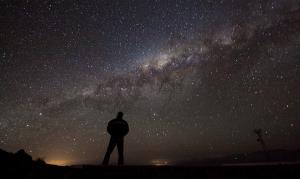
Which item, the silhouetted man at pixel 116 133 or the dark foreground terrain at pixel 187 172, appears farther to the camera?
the silhouetted man at pixel 116 133

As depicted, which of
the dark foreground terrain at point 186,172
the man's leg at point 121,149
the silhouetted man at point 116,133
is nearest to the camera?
the dark foreground terrain at point 186,172

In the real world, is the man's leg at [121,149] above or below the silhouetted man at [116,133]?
below

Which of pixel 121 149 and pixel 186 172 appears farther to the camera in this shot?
pixel 121 149

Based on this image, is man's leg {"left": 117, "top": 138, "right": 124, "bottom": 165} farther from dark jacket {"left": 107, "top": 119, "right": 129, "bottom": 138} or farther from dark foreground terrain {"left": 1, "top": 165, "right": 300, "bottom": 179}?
dark foreground terrain {"left": 1, "top": 165, "right": 300, "bottom": 179}

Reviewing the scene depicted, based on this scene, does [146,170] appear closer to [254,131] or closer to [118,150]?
[118,150]

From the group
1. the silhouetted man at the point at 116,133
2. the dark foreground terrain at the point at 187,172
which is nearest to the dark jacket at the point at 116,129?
the silhouetted man at the point at 116,133

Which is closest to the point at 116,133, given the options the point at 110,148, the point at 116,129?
the point at 116,129

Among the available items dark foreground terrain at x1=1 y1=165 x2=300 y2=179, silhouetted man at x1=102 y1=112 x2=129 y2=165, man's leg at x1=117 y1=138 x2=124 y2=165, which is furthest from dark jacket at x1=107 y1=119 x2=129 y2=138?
dark foreground terrain at x1=1 y1=165 x2=300 y2=179

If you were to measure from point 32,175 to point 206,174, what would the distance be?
3.52 metres

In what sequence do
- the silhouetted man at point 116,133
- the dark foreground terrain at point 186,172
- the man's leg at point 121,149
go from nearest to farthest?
the dark foreground terrain at point 186,172
the man's leg at point 121,149
the silhouetted man at point 116,133

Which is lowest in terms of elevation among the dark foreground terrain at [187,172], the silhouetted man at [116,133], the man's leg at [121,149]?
the dark foreground terrain at [187,172]

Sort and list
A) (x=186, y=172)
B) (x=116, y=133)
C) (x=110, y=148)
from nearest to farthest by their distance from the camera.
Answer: (x=186, y=172), (x=110, y=148), (x=116, y=133)

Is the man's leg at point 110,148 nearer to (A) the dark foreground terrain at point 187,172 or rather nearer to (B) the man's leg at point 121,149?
(B) the man's leg at point 121,149

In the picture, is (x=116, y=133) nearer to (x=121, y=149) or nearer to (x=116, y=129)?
(x=116, y=129)
